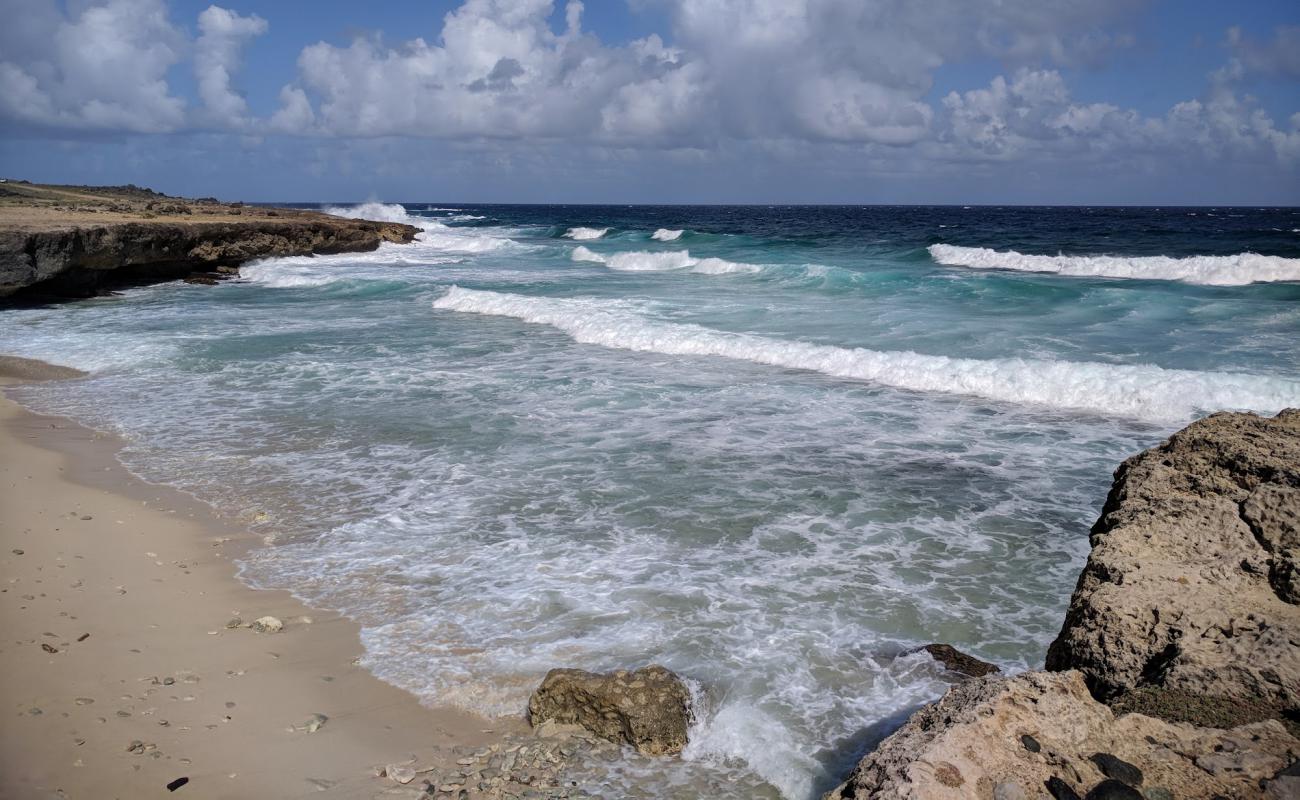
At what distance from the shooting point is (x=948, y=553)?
21.2 feet

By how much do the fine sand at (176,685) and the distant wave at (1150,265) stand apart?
2723cm

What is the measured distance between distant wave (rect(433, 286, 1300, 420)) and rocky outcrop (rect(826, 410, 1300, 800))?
26.8 ft

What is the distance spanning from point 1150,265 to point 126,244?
3252cm

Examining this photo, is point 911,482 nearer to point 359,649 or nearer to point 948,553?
point 948,553

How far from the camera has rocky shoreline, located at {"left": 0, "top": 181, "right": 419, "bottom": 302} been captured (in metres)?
20.2

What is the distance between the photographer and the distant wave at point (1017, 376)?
36.3 feet

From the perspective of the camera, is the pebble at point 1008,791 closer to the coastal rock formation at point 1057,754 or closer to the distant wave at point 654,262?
the coastal rock formation at point 1057,754

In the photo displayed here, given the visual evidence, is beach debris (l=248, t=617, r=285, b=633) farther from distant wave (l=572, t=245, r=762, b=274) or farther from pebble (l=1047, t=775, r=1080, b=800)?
distant wave (l=572, t=245, r=762, b=274)

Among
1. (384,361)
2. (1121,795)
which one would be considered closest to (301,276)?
(384,361)

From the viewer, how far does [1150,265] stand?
2867cm

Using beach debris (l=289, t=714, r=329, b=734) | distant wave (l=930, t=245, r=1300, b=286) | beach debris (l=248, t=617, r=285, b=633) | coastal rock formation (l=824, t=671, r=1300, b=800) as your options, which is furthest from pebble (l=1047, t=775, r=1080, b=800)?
distant wave (l=930, t=245, r=1300, b=286)

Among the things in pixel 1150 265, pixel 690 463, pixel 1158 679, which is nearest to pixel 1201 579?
pixel 1158 679

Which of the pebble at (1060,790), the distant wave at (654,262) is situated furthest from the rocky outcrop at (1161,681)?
the distant wave at (654,262)

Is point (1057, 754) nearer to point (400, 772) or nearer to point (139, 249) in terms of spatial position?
point (400, 772)
